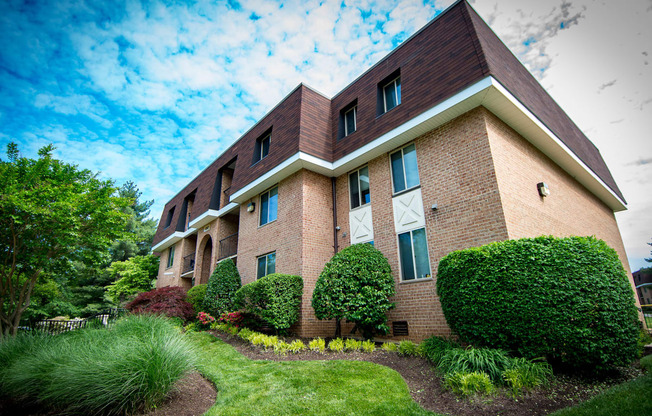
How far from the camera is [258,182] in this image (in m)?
12.6

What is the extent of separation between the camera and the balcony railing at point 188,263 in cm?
1923

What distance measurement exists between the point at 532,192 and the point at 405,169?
3523 millimetres

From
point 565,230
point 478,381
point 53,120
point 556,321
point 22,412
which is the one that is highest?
point 53,120

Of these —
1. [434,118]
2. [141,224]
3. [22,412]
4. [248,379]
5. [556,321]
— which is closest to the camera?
[556,321]

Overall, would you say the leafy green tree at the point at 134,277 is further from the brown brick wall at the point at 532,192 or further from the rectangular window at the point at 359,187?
the brown brick wall at the point at 532,192

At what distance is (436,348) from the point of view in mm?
6219

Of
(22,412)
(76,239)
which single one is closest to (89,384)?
(22,412)

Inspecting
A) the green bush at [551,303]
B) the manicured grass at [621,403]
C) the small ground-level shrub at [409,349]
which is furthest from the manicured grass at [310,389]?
the green bush at [551,303]

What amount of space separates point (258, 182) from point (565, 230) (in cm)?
1084

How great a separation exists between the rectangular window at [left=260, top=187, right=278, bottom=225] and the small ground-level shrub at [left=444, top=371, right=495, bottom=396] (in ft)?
29.2

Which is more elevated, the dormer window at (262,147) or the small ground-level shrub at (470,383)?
the dormer window at (262,147)

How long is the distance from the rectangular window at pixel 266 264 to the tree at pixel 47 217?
517cm

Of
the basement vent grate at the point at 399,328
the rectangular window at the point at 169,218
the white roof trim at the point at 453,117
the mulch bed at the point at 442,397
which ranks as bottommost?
the mulch bed at the point at 442,397

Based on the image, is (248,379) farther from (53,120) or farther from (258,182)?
(53,120)
